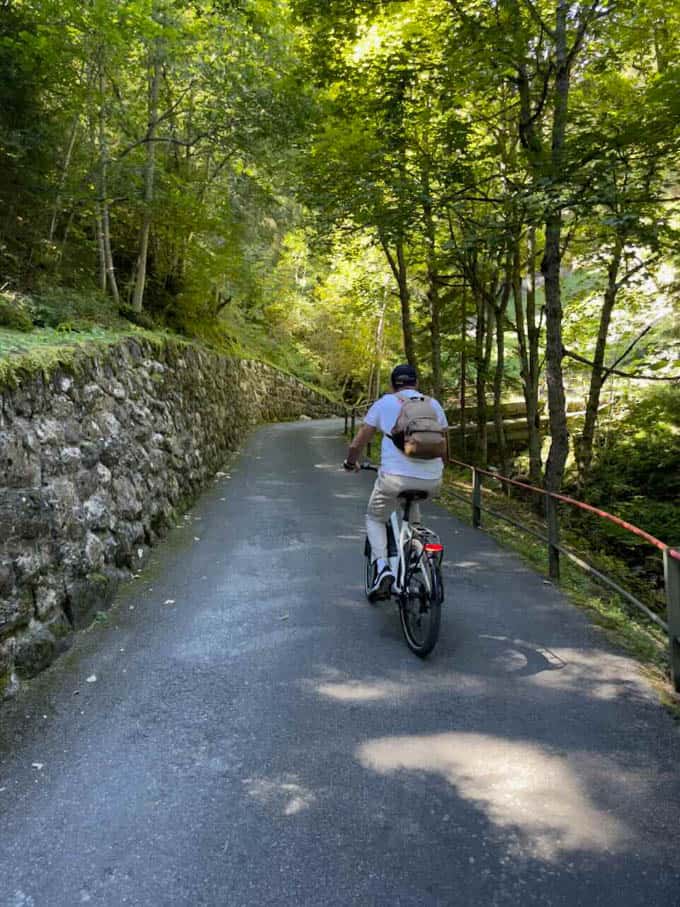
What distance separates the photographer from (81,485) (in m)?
5.96

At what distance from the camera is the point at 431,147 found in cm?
1038

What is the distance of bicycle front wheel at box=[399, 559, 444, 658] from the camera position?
4.45 meters

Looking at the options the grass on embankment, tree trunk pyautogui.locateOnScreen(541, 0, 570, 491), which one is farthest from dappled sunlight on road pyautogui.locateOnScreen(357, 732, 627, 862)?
tree trunk pyautogui.locateOnScreen(541, 0, 570, 491)

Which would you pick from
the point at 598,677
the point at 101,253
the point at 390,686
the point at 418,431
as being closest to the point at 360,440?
the point at 418,431

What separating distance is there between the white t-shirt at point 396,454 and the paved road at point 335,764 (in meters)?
1.36

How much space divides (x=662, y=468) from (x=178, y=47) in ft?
42.7

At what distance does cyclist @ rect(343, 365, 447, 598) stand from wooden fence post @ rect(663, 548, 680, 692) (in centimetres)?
175

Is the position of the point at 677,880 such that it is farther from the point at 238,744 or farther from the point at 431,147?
the point at 431,147

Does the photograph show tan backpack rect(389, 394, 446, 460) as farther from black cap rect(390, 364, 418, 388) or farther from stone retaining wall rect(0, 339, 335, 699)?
stone retaining wall rect(0, 339, 335, 699)

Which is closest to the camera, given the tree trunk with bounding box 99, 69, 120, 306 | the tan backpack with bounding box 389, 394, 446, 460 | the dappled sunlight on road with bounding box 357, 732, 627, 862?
the dappled sunlight on road with bounding box 357, 732, 627, 862

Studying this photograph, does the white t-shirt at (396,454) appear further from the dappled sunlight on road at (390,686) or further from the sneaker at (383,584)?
the dappled sunlight on road at (390,686)

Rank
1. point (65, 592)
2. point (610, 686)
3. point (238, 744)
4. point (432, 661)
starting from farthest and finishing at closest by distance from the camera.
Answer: point (65, 592)
point (432, 661)
point (610, 686)
point (238, 744)

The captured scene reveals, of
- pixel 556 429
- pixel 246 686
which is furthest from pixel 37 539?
pixel 556 429

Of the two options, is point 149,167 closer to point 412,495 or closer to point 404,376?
point 404,376
